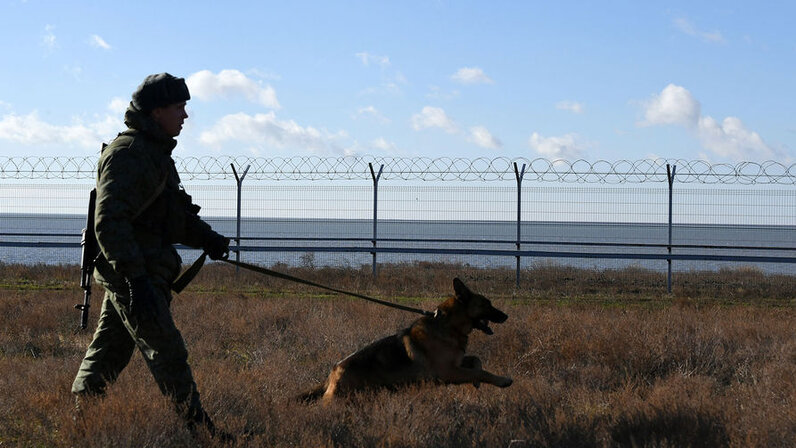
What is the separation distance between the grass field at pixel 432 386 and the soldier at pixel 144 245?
212 mm

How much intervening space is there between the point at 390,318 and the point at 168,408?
4674mm

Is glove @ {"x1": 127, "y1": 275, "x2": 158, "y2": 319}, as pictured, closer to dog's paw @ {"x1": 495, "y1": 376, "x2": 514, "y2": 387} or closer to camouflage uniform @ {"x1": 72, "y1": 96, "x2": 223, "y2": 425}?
camouflage uniform @ {"x1": 72, "y1": 96, "x2": 223, "y2": 425}

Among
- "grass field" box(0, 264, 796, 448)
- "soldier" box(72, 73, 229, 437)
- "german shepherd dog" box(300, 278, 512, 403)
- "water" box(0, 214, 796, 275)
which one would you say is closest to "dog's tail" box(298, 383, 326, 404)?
"german shepherd dog" box(300, 278, 512, 403)

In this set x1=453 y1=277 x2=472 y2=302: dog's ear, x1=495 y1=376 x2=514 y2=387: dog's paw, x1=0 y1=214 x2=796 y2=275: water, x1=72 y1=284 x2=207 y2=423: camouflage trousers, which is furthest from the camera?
x1=0 y1=214 x2=796 y2=275: water

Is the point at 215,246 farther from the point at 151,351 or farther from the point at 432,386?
the point at 432,386

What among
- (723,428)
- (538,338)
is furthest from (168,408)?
A: (538,338)

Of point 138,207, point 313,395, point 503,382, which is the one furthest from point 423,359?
point 138,207

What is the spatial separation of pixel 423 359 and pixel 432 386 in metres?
0.21

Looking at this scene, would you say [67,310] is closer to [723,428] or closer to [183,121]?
[183,121]

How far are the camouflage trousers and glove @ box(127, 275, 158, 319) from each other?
0.04 metres

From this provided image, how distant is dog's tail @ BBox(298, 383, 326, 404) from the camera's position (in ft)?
17.8

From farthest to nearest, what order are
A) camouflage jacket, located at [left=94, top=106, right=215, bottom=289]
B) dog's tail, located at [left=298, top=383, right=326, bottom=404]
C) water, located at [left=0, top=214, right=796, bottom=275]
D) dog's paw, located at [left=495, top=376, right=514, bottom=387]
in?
water, located at [left=0, top=214, right=796, bottom=275]
dog's paw, located at [left=495, top=376, right=514, bottom=387]
dog's tail, located at [left=298, top=383, right=326, bottom=404]
camouflage jacket, located at [left=94, top=106, right=215, bottom=289]

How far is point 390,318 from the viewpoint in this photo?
29.6 ft

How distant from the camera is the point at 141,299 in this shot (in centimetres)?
423
